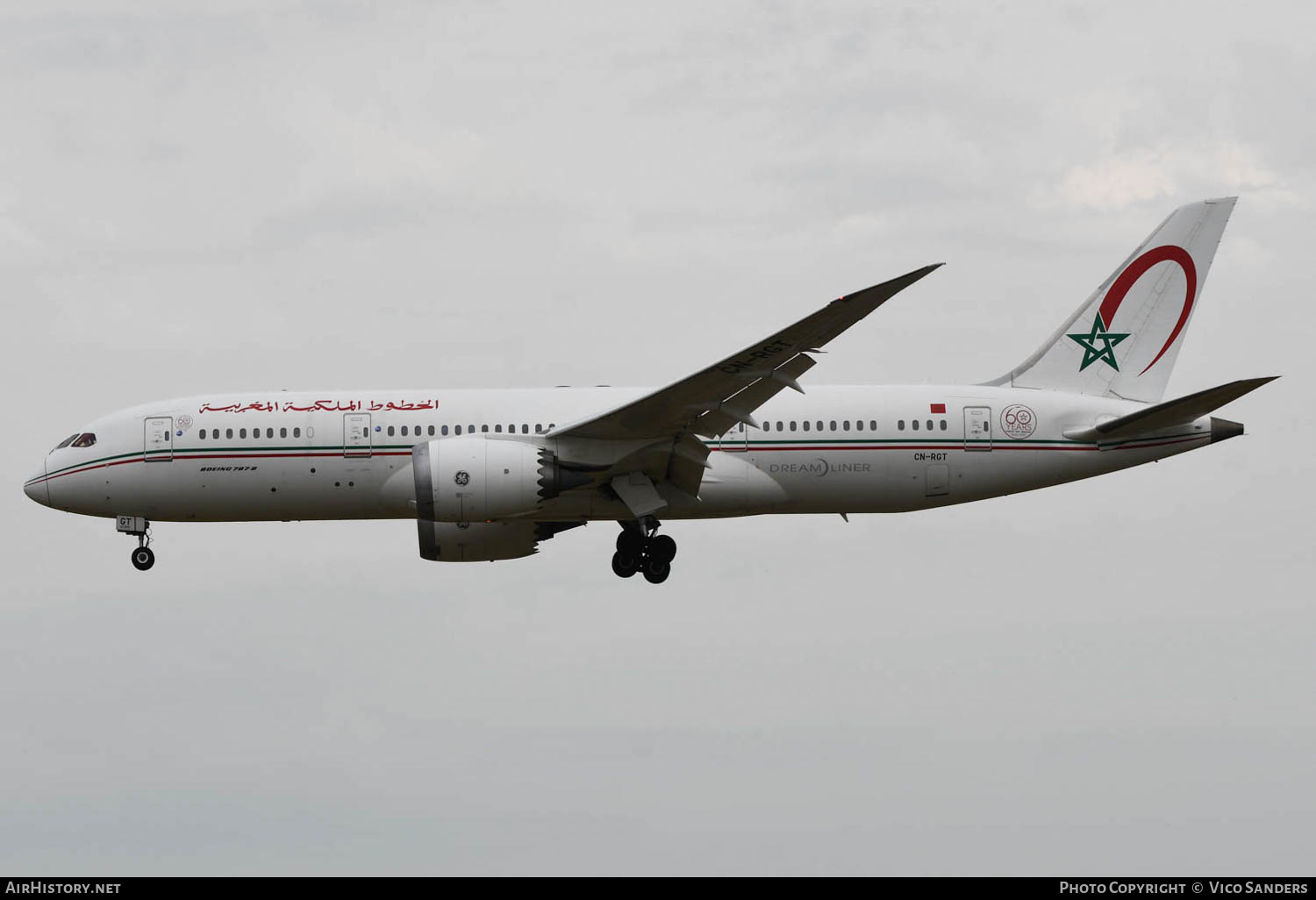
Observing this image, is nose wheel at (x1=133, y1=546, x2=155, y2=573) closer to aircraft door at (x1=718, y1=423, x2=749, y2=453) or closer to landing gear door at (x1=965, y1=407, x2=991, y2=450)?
aircraft door at (x1=718, y1=423, x2=749, y2=453)

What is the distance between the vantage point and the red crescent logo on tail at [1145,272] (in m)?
31.4

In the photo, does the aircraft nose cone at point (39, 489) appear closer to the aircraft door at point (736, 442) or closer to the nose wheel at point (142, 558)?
the nose wheel at point (142, 558)

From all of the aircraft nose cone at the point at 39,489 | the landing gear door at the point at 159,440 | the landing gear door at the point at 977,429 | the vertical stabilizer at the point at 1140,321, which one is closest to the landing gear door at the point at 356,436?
the landing gear door at the point at 159,440

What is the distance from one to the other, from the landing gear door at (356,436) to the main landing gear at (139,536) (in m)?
4.42

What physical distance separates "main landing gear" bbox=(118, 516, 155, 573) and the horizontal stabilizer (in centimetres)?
1733

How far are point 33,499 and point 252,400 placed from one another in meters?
4.95

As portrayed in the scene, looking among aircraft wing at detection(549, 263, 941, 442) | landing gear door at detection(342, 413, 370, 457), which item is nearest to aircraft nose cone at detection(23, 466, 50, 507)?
landing gear door at detection(342, 413, 370, 457)

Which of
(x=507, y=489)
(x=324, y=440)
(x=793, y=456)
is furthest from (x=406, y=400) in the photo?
(x=793, y=456)

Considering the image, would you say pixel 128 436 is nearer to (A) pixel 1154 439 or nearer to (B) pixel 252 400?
(B) pixel 252 400

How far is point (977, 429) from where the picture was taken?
1156 inches

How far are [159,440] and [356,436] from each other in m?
3.87

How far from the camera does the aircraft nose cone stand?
1213 inches

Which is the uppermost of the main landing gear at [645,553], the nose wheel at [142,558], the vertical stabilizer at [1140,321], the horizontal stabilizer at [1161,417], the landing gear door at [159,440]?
the vertical stabilizer at [1140,321]

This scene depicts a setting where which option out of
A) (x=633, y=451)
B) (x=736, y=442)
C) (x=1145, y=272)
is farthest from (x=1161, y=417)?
(x=633, y=451)
